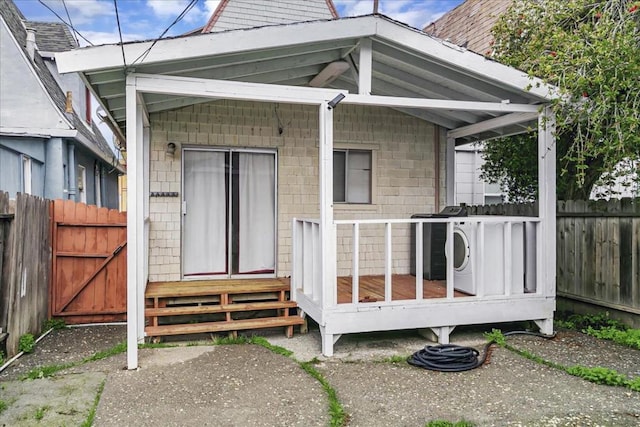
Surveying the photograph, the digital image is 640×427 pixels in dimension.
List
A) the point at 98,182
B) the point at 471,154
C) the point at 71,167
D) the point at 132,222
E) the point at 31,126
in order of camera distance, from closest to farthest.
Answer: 1. the point at 132,222
2. the point at 31,126
3. the point at 71,167
4. the point at 471,154
5. the point at 98,182

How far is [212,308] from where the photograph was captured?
5.52 m

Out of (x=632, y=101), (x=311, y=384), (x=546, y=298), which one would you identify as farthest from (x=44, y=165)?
(x=632, y=101)

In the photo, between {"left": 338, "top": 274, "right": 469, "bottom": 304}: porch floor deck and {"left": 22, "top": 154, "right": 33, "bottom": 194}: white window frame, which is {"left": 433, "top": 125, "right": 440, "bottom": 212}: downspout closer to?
{"left": 338, "top": 274, "right": 469, "bottom": 304}: porch floor deck

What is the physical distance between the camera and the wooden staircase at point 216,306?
532 cm

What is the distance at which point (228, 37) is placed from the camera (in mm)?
4395

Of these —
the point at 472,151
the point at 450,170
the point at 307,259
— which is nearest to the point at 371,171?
the point at 450,170

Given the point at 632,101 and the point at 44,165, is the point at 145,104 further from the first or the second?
the point at 632,101

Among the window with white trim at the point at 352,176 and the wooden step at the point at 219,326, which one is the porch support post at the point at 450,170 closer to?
the window with white trim at the point at 352,176

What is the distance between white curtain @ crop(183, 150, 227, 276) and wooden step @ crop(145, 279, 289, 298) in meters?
0.32

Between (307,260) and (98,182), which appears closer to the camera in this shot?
(307,260)

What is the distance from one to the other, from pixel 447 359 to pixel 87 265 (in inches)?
187

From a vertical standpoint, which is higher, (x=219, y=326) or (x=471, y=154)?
(x=471, y=154)

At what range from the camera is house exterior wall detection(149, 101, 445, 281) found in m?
6.35

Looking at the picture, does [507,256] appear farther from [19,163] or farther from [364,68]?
[19,163]
